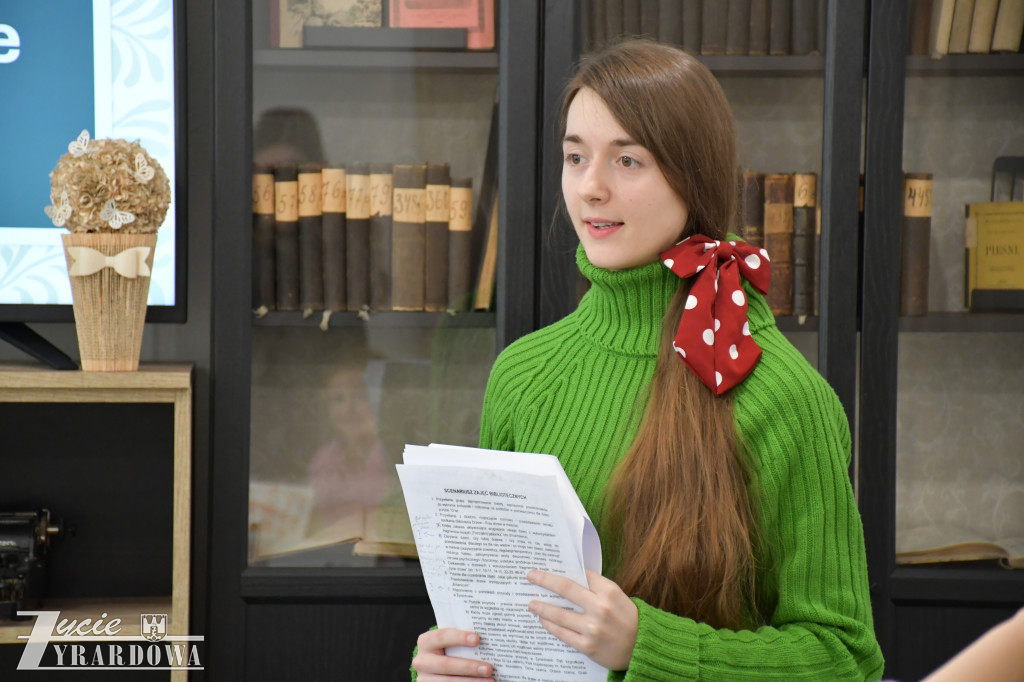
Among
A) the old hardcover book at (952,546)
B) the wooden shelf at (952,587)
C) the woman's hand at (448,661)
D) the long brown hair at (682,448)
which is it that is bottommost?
the wooden shelf at (952,587)

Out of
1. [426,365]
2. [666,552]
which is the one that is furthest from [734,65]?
[666,552]

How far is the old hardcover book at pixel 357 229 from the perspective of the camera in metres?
1.77

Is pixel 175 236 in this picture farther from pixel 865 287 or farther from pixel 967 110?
pixel 967 110

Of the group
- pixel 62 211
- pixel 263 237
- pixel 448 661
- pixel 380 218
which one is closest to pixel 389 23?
pixel 380 218

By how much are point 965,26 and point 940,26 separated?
62 millimetres

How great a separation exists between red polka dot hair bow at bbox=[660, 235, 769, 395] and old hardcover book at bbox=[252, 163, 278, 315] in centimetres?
83

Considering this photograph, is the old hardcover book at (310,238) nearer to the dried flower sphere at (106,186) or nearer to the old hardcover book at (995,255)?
the dried flower sphere at (106,186)

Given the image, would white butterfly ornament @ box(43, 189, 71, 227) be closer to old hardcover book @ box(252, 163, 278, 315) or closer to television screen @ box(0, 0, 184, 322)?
television screen @ box(0, 0, 184, 322)

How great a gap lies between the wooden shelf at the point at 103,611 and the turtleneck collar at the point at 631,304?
3.11 feet

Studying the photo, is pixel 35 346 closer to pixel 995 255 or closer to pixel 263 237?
pixel 263 237

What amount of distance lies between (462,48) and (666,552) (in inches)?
41.9

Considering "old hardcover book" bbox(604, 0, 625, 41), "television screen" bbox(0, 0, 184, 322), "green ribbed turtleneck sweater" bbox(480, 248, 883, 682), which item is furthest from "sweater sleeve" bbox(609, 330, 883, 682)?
"television screen" bbox(0, 0, 184, 322)

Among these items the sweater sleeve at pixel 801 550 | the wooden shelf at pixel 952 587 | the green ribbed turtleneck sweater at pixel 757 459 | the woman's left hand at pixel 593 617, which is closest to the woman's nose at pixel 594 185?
the green ribbed turtleneck sweater at pixel 757 459

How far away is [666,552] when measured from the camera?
1.11m
